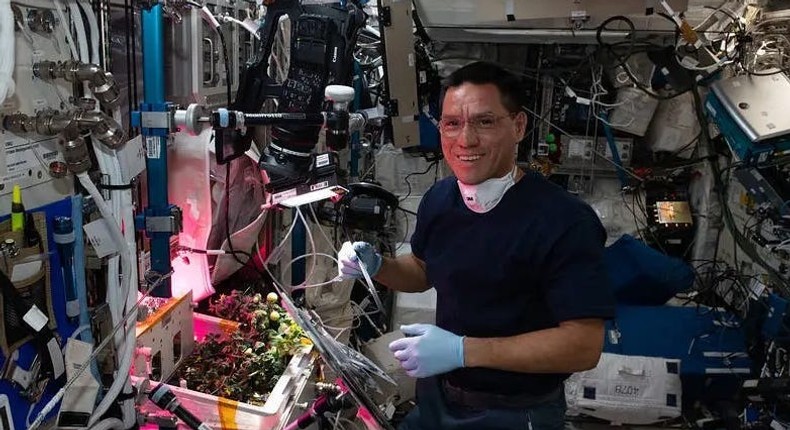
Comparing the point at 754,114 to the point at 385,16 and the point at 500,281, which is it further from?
the point at 500,281

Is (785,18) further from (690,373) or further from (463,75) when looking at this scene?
(463,75)

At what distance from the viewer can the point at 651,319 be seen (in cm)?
397

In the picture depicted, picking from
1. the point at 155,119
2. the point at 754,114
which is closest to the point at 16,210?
the point at 155,119

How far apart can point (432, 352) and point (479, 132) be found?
0.60m

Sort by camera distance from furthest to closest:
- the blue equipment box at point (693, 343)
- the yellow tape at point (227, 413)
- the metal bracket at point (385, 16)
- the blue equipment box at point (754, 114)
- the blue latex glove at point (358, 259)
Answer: the blue equipment box at point (693, 343) < the metal bracket at point (385, 16) < the blue equipment box at point (754, 114) < the yellow tape at point (227, 413) < the blue latex glove at point (358, 259)

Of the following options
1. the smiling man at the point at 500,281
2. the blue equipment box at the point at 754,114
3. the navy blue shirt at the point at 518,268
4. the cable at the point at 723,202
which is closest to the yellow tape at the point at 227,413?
the smiling man at the point at 500,281

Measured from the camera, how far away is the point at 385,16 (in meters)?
3.56

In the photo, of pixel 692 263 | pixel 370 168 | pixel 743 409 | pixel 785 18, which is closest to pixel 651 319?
pixel 743 409

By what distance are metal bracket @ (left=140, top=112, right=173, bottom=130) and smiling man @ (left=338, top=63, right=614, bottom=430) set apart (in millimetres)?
1052

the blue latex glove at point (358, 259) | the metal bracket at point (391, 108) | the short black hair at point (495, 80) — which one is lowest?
the blue latex glove at point (358, 259)

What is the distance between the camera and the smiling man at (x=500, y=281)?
150 centimetres

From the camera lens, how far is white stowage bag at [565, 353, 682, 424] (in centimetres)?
357

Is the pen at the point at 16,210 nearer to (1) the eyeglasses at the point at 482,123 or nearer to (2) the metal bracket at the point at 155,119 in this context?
(2) the metal bracket at the point at 155,119

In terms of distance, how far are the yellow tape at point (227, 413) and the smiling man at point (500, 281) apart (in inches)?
36.5
